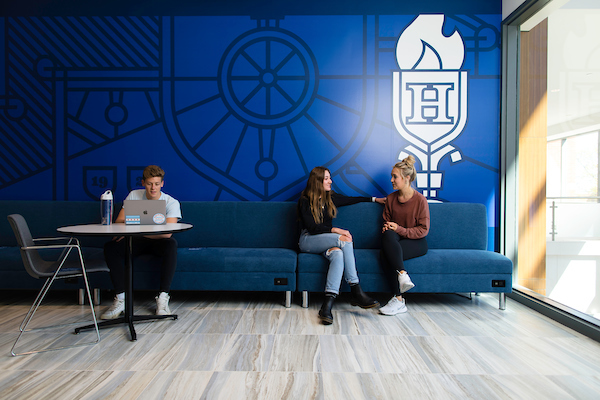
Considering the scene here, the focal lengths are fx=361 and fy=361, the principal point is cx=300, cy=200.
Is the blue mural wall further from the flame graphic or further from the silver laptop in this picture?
the silver laptop

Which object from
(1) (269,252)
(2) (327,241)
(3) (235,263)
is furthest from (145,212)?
(2) (327,241)

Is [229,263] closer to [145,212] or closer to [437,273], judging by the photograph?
[145,212]

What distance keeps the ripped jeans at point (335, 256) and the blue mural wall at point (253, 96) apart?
2.91 ft

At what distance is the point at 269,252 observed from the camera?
3.22 metres

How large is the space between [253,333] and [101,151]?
2698 mm

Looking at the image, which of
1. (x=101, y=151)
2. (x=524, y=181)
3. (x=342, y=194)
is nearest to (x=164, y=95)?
(x=101, y=151)

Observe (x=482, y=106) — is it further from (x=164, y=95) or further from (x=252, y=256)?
(x=164, y=95)

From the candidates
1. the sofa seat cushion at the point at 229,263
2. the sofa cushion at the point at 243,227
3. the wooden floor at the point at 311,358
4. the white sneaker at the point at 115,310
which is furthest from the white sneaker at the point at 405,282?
the white sneaker at the point at 115,310

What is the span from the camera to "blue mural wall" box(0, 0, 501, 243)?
3812mm

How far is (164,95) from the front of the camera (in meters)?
3.85

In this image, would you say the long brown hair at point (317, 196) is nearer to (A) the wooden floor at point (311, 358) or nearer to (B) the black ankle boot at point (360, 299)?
(B) the black ankle boot at point (360, 299)

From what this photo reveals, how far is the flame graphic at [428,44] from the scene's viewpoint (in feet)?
12.5

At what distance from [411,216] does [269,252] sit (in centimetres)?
131

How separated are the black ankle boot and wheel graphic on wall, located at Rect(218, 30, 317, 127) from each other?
1.89 meters
